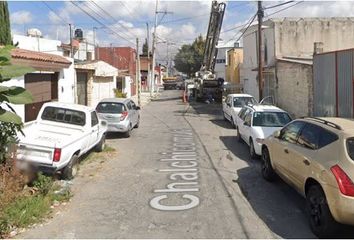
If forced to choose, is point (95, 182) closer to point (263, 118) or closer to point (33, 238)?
point (33, 238)

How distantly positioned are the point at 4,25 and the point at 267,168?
11080mm

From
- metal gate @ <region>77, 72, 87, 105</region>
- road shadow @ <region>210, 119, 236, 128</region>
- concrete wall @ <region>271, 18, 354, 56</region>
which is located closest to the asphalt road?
road shadow @ <region>210, 119, 236, 128</region>

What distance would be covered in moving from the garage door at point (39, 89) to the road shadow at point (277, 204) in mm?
8084

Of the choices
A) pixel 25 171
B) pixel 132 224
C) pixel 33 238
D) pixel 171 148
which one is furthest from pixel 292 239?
pixel 171 148

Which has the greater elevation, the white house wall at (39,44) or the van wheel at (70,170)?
the white house wall at (39,44)

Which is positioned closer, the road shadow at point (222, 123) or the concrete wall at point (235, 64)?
the road shadow at point (222, 123)

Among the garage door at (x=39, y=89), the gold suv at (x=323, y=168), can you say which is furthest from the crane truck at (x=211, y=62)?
the gold suv at (x=323, y=168)

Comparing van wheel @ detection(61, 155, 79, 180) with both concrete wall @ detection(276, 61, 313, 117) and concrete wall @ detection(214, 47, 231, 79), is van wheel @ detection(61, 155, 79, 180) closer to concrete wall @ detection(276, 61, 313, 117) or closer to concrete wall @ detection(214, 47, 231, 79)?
concrete wall @ detection(276, 61, 313, 117)

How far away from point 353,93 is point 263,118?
323cm

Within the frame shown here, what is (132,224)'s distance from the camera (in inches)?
261

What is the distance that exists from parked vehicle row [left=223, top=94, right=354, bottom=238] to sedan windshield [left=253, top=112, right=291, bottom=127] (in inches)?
152

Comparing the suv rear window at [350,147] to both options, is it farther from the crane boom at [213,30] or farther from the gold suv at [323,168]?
the crane boom at [213,30]

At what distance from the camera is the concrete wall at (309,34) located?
88.3ft

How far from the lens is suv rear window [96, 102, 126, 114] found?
16.4m
